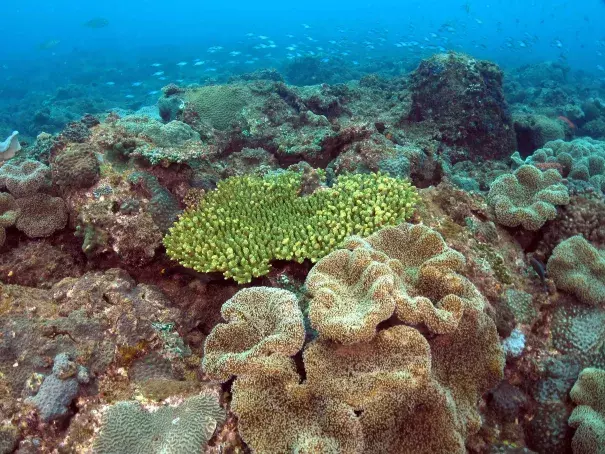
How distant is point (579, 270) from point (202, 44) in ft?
212

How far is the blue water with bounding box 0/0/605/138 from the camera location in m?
33.6

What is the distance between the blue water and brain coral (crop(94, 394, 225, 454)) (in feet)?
73.1

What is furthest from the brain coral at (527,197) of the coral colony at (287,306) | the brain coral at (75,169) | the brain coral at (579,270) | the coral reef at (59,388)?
the brain coral at (75,169)

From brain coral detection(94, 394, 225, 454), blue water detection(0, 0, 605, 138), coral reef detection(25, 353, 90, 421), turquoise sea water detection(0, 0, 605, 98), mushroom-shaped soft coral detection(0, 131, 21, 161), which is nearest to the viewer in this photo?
brain coral detection(94, 394, 225, 454)

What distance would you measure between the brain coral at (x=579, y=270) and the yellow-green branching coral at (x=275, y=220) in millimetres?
1812

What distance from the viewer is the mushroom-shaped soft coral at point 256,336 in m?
2.85

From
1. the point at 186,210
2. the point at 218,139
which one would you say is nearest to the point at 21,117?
the point at 218,139

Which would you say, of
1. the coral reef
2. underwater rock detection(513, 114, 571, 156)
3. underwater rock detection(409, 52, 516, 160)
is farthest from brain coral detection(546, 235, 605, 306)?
underwater rock detection(513, 114, 571, 156)

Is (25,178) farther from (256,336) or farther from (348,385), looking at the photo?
(348,385)

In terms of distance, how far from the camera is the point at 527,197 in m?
5.63

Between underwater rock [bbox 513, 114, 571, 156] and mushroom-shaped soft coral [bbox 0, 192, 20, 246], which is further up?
mushroom-shaped soft coral [bbox 0, 192, 20, 246]

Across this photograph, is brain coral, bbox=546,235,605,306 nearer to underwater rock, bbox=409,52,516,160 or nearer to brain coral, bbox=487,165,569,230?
Result: brain coral, bbox=487,165,569,230

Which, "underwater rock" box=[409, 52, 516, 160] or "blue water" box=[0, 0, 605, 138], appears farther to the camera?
"blue water" box=[0, 0, 605, 138]

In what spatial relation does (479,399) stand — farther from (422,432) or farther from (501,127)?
(501,127)
